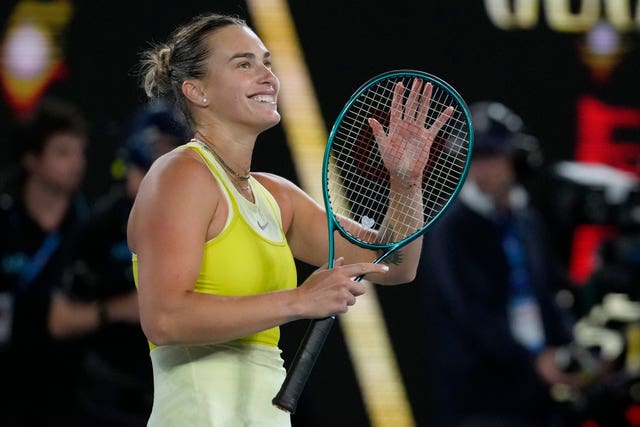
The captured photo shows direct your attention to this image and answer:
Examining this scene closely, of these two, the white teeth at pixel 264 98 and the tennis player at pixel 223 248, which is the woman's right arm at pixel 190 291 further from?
the white teeth at pixel 264 98

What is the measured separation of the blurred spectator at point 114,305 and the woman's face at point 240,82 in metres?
1.92

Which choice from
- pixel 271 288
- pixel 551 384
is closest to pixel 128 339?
pixel 551 384

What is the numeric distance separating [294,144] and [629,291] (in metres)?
1.38

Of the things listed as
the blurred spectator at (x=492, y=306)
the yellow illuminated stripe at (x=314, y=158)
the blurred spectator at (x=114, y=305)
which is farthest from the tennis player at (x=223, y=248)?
the yellow illuminated stripe at (x=314, y=158)

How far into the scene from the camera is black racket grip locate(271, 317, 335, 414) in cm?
264

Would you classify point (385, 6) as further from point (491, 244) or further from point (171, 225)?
point (171, 225)

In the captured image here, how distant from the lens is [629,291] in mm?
5234

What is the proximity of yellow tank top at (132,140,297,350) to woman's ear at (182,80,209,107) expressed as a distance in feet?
0.29

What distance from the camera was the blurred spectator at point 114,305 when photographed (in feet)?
15.5

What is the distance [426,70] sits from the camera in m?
5.45

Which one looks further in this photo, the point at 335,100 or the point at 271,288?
the point at 335,100

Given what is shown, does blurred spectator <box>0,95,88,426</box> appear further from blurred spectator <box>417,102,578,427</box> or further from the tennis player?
the tennis player

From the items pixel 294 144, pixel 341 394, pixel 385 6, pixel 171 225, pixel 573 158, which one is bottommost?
pixel 341 394

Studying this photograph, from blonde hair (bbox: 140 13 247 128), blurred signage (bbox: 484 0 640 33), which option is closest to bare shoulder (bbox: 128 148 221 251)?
blonde hair (bbox: 140 13 247 128)
